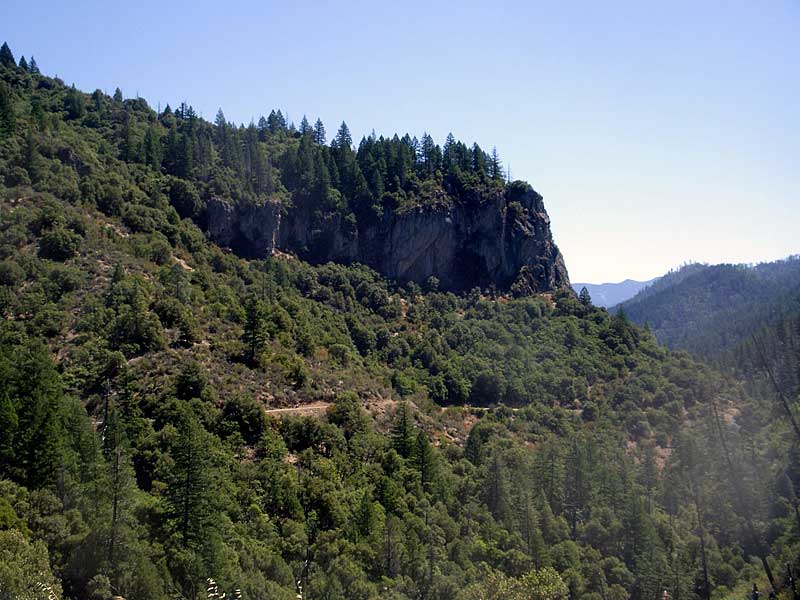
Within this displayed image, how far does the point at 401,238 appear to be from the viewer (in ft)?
355

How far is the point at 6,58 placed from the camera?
11644 centimetres

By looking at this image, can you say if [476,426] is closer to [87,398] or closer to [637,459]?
[637,459]

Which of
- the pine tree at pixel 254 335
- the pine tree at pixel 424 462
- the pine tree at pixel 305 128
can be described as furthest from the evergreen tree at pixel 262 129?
the pine tree at pixel 424 462

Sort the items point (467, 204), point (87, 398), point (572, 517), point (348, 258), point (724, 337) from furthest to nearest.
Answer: point (724, 337), point (467, 204), point (348, 258), point (572, 517), point (87, 398)

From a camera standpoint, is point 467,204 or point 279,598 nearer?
point 279,598

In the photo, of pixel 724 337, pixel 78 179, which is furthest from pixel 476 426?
pixel 724 337

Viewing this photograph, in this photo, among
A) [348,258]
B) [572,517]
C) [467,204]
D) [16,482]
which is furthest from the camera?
[467,204]

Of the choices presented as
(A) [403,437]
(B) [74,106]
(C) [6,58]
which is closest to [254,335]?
(A) [403,437]

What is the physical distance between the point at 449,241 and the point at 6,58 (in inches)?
3656

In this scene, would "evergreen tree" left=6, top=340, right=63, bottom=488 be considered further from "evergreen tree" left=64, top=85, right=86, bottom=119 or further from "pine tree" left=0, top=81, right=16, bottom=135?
"evergreen tree" left=64, top=85, right=86, bottom=119

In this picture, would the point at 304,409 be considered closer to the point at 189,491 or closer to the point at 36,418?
the point at 189,491

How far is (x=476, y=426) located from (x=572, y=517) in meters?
17.8

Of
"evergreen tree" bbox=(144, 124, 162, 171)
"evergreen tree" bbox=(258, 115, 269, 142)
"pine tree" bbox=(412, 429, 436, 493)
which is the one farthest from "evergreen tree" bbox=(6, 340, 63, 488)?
"evergreen tree" bbox=(258, 115, 269, 142)

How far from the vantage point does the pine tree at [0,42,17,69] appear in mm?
114000
